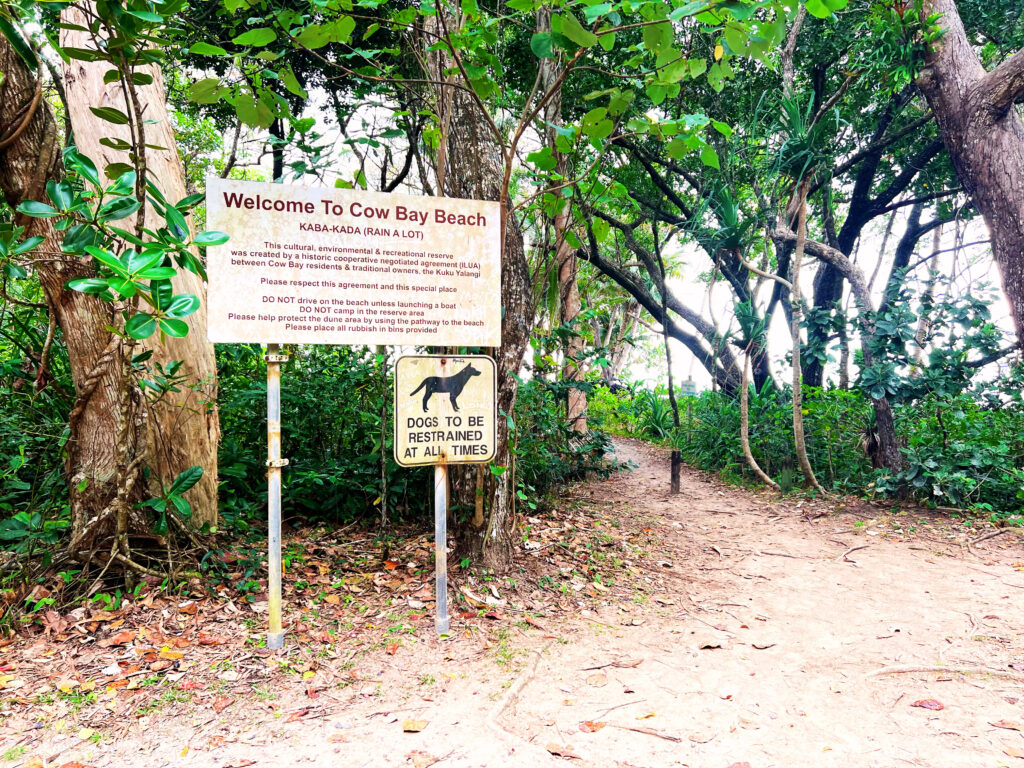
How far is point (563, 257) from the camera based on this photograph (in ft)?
19.3

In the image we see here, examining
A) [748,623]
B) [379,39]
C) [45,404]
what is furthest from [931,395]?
[45,404]

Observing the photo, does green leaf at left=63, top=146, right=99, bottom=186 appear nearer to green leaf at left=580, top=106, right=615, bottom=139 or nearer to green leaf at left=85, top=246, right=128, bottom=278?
green leaf at left=85, top=246, right=128, bottom=278

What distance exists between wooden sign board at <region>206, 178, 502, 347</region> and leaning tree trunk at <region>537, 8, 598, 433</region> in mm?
811

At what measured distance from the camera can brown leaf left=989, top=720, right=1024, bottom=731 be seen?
7.79 ft

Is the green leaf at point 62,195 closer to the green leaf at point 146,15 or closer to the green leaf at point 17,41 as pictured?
the green leaf at point 17,41

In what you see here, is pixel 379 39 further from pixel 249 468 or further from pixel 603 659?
pixel 603 659

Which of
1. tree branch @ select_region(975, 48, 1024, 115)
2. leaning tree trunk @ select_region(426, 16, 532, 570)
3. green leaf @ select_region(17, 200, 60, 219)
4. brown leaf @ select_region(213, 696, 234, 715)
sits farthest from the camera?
tree branch @ select_region(975, 48, 1024, 115)

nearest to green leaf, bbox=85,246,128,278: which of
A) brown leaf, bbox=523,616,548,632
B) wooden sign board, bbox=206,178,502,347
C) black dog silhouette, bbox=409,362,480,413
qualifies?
wooden sign board, bbox=206,178,502,347

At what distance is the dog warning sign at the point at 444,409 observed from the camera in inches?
122

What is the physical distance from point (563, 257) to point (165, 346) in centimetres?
355

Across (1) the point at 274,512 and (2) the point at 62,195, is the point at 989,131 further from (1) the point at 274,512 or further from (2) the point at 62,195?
(2) the point at 62,195

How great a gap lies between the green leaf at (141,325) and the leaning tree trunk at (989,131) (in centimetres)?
763

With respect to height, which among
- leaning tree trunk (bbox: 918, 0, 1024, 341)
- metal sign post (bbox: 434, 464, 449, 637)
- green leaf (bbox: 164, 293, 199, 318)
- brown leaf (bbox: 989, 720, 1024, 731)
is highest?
leaning tree trunk (bbox: 918, 0, 1024, 341)

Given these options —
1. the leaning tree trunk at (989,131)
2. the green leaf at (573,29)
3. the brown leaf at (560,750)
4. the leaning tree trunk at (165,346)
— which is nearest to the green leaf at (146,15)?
the green leaf at (573,29)
